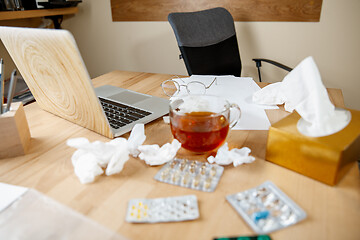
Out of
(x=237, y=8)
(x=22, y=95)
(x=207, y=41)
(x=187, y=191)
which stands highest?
(x=237, y=8)

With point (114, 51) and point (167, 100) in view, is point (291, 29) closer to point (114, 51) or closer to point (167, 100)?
point (167, 100)

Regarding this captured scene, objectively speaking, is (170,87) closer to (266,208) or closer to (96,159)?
(96,159)

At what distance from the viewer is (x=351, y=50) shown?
1.62m

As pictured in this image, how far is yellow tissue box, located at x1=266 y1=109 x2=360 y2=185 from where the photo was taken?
0.48m

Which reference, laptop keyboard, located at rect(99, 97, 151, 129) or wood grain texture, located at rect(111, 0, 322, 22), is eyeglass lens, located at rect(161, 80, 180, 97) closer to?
laptop keyboard, located at rect(99, 97, 151, 129)

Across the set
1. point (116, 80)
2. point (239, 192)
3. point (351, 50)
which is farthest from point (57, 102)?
point (351, 50)

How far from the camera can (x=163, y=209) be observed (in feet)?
1.50

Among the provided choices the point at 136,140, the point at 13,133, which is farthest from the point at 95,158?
the point at 13,133

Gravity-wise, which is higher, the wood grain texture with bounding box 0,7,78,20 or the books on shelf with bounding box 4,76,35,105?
the wood grain texture with bounding box 0,7,78,20

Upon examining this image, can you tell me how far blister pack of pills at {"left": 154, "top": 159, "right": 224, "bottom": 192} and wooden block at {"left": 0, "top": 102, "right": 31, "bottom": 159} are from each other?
349 millimetres

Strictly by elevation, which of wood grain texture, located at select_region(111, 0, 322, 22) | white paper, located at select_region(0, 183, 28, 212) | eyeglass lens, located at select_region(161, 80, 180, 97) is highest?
wood grain texture, located at select_region(111, 0, 322, 22)

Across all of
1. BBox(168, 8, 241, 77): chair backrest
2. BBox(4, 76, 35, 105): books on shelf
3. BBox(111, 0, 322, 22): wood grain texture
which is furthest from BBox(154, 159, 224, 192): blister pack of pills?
BBox(111, 0, 322, 22): wood grain texture

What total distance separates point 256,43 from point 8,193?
1.70m

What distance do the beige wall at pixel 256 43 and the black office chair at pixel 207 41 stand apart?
25 centimetres
